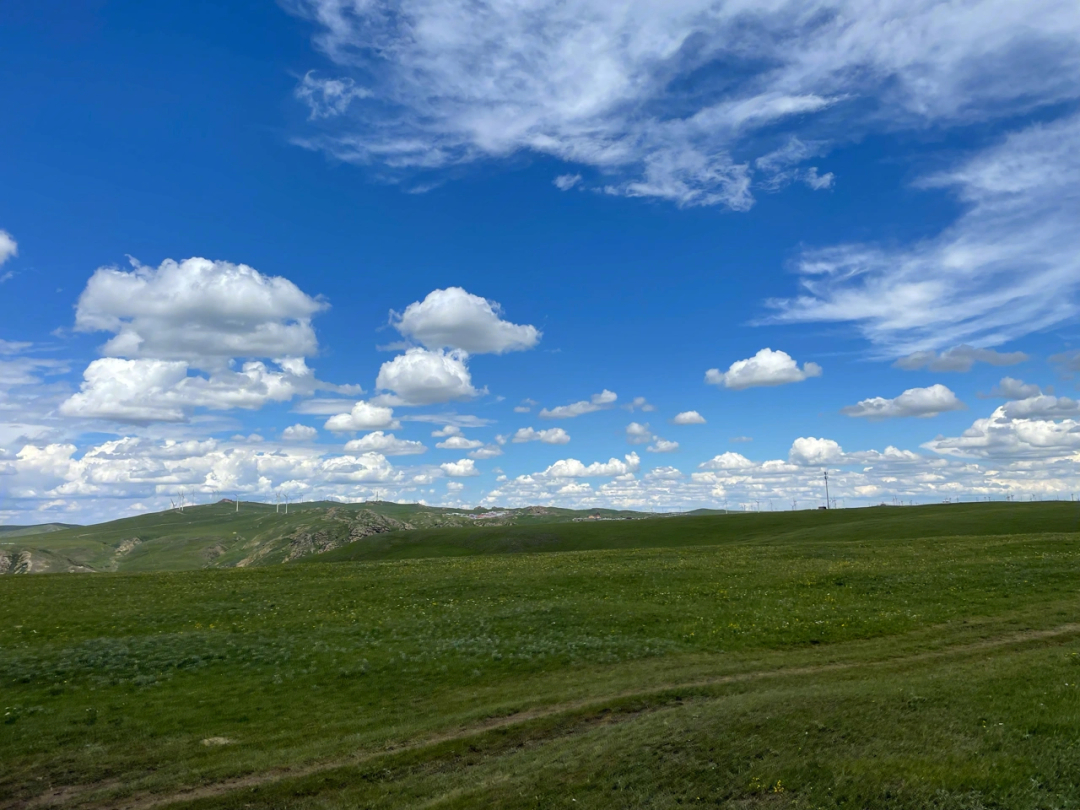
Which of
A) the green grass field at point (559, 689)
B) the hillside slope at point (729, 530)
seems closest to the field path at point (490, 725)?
the green grass field at point (559, 689)

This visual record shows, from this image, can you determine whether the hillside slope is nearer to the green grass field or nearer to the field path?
the green grass field

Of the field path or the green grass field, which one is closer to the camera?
the green grass field

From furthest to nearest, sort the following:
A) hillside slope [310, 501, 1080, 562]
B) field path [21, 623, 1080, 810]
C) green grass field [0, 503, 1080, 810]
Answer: hillside slope [310, 501, 1080, 562] → field path [21, 623, 1080, 810] → green grass field [0, 503, 1080, 810]

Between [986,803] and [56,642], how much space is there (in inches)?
1704

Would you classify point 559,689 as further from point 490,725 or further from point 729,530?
point 729,530

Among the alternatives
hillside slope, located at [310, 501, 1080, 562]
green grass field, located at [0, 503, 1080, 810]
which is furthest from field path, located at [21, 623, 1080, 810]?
hillside slope, located at [310, 501, 1080, 562]

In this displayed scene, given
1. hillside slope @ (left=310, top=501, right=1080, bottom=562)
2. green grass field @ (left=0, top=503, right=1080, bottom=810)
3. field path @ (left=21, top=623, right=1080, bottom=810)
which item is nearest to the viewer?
green grass field @ (left=0, top=503, right=1080, bottom=810)

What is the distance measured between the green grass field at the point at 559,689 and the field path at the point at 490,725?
0.42 feet

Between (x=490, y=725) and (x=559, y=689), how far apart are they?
488cm

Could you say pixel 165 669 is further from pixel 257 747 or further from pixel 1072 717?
pixel 1072 717

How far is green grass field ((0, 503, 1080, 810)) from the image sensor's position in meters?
17.5

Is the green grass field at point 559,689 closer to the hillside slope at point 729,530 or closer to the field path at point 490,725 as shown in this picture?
the field path at point 490,725

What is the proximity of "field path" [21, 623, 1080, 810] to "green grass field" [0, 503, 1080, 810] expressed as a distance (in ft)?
0.42

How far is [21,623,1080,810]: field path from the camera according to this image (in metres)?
18.8
